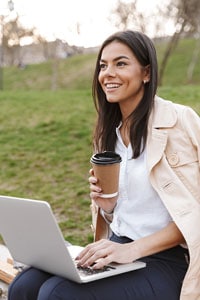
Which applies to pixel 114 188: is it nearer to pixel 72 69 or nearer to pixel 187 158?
pixel 187 158

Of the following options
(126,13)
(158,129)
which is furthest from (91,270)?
(126,13)

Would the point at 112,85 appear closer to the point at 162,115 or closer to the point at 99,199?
the point at 162,115

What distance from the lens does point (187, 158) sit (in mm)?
2105

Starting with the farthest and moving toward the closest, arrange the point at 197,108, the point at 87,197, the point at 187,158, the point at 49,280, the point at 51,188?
1. the point at 197,108
2. the point at 51,188
3. the point at 87,197
4. the point at 187,158
5. the point at 49,280

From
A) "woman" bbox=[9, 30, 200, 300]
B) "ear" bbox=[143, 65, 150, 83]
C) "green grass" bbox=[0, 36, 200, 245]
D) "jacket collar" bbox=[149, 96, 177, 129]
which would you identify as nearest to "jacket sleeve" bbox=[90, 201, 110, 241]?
"woman" bbox=[9, 30, 200, 300]

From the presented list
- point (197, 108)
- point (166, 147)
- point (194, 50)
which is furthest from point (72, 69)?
point (166, 147)

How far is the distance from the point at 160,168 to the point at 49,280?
23.1 inches

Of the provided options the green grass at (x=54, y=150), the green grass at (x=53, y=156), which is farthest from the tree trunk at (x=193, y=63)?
the green grass at (x=53, y=156)

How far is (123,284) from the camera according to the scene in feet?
6.46

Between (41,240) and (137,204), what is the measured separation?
44 centimetres

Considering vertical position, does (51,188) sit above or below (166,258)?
below

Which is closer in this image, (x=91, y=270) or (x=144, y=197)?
(x=91, y=270)

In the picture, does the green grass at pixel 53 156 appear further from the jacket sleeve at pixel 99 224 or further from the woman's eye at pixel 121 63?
the woman's eye at pixel 121 63

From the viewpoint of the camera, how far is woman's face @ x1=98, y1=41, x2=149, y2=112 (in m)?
2.22
